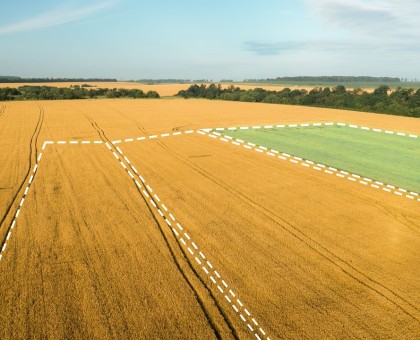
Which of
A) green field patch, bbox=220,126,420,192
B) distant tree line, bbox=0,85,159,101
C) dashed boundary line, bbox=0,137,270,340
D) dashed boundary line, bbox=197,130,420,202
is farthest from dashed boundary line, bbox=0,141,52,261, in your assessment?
distant tree line, bbox=0,85,159,101

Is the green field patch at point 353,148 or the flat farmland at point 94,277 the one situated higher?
the green field patch at point 353,148

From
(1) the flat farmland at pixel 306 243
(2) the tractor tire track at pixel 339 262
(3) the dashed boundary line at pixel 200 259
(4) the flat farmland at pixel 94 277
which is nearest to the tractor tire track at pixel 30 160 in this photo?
(4) the flat farmland at pixel 94 277

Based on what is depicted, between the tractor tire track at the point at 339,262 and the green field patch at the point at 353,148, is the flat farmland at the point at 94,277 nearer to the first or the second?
the tractor tire track at the point at 339,262

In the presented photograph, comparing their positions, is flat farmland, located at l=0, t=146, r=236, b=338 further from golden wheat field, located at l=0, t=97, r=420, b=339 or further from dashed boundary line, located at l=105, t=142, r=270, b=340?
dashed boundary line, located at l=105, t=142, r=270, b=340

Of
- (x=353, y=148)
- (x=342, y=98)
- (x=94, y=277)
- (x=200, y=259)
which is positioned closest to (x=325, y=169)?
(x=353, y=148)

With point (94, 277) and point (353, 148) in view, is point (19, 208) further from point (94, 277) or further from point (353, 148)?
point (353, 148)

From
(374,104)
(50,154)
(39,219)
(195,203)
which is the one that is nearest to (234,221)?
(195,203)

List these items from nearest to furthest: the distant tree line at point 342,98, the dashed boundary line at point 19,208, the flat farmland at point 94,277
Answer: the flat farmland at point 94,277 < the dashed boundary line at point 19,208 < the distant tree line at point 342,98
